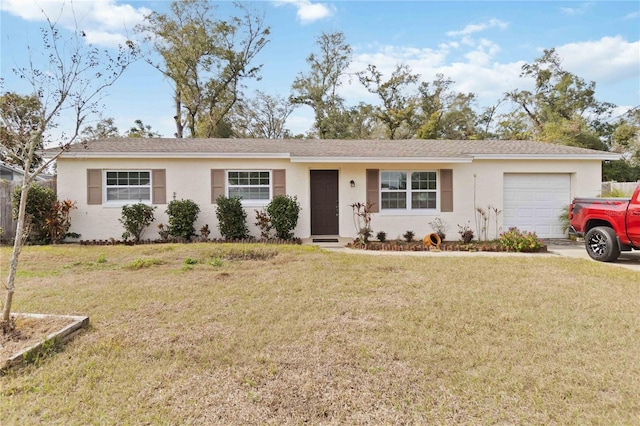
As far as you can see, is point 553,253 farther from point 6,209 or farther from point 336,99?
point 336,99

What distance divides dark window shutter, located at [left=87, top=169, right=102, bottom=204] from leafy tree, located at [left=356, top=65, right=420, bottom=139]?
2017cm

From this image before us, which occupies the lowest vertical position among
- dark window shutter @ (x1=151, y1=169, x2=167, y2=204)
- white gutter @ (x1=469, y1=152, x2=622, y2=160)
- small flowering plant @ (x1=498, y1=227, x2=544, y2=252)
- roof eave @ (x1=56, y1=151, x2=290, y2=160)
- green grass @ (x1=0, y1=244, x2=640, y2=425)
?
green grass @ (x1=0, y1=244, x2=640, y2=425)

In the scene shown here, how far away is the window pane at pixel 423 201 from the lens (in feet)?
36.7

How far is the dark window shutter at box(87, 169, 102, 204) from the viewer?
413 inches

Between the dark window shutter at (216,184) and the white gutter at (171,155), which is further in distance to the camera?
the dark window shutter at (216,184)

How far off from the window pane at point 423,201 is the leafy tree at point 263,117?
62.7 ft

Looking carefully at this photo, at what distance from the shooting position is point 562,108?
88.2ft

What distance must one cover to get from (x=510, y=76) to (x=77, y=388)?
34.3 m

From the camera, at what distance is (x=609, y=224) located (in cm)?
A: 779

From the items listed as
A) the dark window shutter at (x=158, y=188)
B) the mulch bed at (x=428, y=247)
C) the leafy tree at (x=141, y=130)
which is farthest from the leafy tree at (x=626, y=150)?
the leafy tree at (x=141, y=130)

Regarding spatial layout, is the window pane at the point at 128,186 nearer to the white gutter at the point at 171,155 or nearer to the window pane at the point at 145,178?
the window pane at the point at 145,178

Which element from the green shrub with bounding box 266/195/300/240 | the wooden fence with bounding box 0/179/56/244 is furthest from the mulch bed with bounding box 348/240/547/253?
the wooden fence with bounding box 0/179/56/244

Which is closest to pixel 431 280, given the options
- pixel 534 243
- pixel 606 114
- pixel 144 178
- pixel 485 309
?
pixel 485 309

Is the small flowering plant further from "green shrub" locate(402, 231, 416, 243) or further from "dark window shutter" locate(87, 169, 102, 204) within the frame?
"dark window shutter" locate(87, 169, 102, 204)
